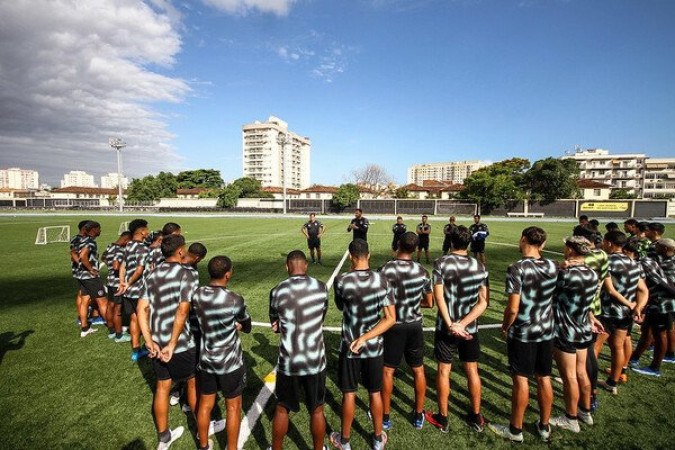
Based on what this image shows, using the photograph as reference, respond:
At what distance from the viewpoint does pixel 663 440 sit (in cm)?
354

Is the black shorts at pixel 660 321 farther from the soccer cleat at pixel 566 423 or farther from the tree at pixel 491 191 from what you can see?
the tree at pixel 491 191

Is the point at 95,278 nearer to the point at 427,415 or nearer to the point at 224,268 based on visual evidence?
the point at 224,268

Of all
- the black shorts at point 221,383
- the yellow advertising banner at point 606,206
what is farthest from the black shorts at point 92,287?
the yellow advertising banner at point 606,206

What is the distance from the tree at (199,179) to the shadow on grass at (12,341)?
97.4 metres

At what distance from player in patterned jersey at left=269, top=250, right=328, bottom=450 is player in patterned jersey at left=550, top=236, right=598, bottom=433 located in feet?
9.23

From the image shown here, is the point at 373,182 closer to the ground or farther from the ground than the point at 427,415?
farther from the ground

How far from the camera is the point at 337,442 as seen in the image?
11.6 ft

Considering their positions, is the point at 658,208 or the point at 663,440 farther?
the point at 658,208

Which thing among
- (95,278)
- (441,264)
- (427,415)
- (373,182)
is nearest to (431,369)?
(427,415)

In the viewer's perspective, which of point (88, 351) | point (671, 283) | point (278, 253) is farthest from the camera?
point (278, 253)

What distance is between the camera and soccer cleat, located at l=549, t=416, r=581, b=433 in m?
3.71

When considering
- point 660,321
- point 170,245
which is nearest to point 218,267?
point 170,245

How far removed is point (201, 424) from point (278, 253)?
12.1m

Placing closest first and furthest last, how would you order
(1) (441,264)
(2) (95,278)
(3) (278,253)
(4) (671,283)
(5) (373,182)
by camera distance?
(1) (441,264)
(4) (671,283)
(2) (95,278)
(3) (278,253)
(5) (373,182)
